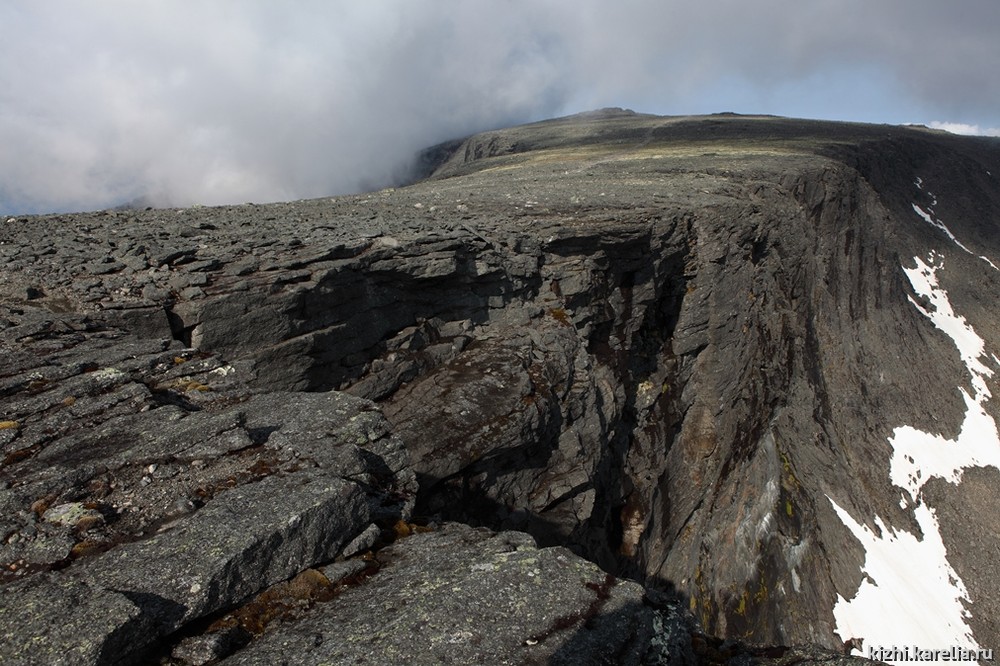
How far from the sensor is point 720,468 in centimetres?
2848

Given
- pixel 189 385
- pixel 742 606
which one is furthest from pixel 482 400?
pixel 742 606

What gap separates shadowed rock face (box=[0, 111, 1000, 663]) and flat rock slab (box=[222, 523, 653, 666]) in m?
0.08

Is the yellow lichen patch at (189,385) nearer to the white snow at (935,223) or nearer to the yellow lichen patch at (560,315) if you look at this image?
the yellow lichen patch at (560,315)

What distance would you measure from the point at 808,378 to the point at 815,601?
13306 millimetres

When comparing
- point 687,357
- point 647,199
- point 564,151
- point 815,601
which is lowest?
point 815,601

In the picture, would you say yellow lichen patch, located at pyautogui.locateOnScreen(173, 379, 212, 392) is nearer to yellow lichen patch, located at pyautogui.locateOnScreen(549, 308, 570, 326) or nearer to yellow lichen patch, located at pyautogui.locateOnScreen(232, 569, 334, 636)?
yellow lichen patch, located at pyautogui.locateOnScreen(232, 569, 334, 636)

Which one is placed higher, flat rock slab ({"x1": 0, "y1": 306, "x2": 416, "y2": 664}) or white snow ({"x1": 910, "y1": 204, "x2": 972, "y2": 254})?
white snow ({"x1": 910, "y1": 204, "x2": 972, "y2": 254})

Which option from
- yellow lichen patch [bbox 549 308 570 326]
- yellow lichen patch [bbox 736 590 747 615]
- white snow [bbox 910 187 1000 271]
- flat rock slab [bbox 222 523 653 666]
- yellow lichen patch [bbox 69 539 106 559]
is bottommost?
yellow lichen patch [bbox 736 590 747 615]

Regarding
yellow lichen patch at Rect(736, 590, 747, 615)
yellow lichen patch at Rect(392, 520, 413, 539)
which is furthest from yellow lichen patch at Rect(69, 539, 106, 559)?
yellow lichen patch at Rect(736, 590, 747, 615)

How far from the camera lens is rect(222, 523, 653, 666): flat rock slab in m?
6.14

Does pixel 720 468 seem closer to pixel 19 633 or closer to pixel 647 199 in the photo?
pixel 647 199

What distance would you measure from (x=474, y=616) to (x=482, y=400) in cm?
1057

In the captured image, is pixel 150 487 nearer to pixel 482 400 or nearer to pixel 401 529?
pixel 401 529

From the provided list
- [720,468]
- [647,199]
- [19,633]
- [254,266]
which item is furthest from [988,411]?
[19,633]
